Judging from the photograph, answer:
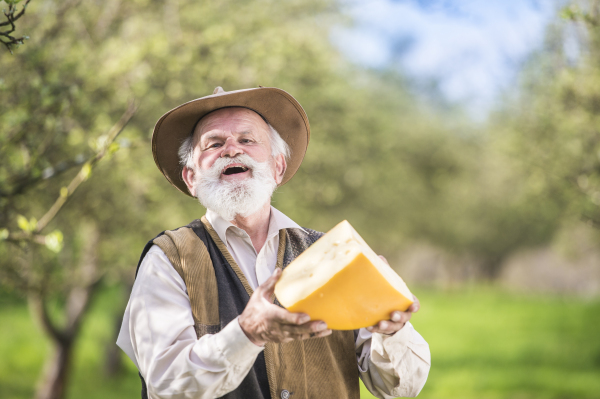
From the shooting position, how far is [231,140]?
292cm

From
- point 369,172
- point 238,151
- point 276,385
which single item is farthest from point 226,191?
point 369,172

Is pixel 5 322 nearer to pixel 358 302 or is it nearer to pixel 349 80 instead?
pixel 349 80

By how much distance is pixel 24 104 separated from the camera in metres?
4.55

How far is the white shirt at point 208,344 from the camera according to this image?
2133 mm

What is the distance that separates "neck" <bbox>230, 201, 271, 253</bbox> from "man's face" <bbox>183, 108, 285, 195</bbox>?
210 mm

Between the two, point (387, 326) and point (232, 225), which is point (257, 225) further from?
point (387, 326)

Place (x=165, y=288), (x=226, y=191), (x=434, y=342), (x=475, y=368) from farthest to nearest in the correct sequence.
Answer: (x=434, y=342) → (x=475, y=368) → (x=226, y=191) → (x=165, y=288)

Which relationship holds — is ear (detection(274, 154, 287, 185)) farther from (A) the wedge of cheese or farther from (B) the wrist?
(B) the wrist

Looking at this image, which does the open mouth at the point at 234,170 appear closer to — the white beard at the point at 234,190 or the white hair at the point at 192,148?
the white beard at the point at 234,190

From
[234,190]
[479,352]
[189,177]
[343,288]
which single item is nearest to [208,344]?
[343,288]

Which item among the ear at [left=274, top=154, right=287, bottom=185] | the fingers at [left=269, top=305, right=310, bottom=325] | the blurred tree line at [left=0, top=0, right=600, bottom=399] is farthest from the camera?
A: the blurred tree line at [left=0, top=0, right=600, bottom=399]

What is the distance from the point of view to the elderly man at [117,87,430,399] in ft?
7.02

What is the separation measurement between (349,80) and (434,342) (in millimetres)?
8449

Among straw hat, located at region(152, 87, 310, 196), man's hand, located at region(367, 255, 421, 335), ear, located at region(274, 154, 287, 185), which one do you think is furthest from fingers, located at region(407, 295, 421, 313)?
straw hat, located at region(152, 87, 310, 196)
